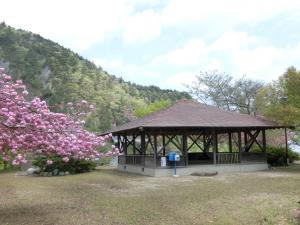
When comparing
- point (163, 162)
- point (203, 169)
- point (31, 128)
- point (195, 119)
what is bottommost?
point (203, 169)

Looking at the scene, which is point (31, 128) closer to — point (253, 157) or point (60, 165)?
point (60, 165)

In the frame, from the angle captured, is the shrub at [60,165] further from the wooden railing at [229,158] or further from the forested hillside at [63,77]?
the forested hillside at [63,77]

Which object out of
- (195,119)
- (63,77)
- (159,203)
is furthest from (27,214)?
(63,77)

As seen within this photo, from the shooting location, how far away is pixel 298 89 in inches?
815

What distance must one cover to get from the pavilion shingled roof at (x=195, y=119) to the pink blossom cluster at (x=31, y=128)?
9364mm

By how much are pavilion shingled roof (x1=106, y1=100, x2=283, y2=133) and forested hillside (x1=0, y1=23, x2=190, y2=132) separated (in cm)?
2820

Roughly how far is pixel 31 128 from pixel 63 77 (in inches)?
2068

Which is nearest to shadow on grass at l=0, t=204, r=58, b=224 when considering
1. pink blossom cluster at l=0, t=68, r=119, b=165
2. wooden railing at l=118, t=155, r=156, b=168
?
pink blossom cluster at l=0, t=68, r=119, b=165

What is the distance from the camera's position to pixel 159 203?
11.0 m

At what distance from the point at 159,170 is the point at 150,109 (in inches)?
967

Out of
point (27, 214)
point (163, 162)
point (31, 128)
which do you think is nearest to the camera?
point (31, 128)

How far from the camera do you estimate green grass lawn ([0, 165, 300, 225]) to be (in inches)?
349

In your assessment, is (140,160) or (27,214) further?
(140,160)

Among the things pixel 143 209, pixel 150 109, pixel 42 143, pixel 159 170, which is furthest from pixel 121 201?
pixel 150 109
